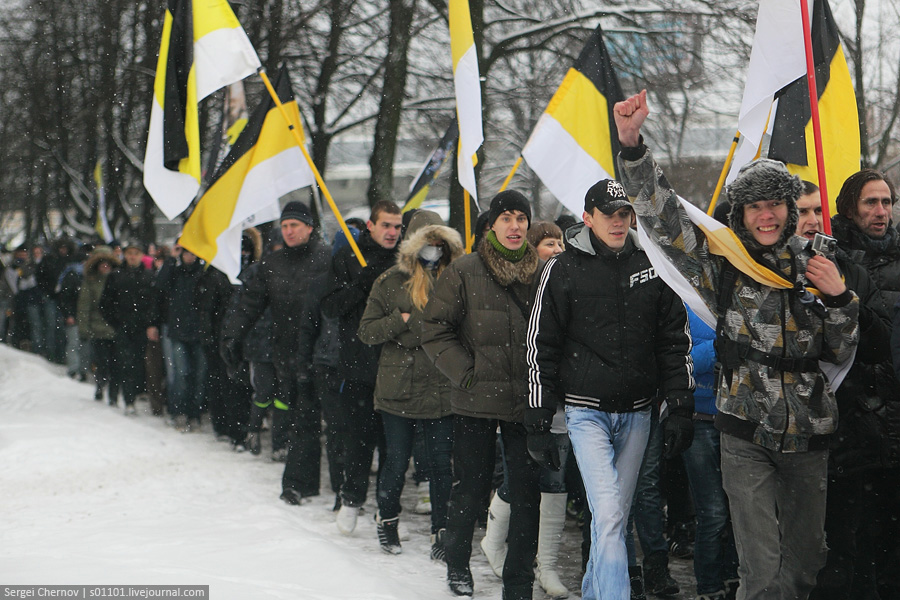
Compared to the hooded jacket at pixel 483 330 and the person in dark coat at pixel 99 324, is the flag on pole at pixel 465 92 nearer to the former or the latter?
the hooded jacket at pixel 483 330

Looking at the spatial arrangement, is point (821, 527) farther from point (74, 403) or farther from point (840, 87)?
point (74, 403)

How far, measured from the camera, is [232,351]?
8594 millimetres

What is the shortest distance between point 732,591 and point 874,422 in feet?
4.31

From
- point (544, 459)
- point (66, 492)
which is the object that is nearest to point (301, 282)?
point (66, 492)

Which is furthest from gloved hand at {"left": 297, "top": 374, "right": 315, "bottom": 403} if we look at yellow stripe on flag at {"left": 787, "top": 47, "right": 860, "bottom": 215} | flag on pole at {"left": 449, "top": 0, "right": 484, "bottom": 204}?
yellow stripe on flag at {"left": 787, "top": 47, "right": 860, "bottom": 215}

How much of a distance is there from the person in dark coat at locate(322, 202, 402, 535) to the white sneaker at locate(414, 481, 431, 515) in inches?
34.5

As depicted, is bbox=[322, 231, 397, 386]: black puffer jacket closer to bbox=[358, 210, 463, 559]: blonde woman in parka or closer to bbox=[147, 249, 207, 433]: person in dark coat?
bbox=[358, 210, 463, 559]: blonde woman in parka

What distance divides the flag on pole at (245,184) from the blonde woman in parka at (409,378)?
1.84m

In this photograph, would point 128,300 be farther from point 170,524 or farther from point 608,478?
point 608,478

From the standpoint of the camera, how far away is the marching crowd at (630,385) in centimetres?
386

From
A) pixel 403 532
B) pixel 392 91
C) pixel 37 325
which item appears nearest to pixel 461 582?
pixel 403 532

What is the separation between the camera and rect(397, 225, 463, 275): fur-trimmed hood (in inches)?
232

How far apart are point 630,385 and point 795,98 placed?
2305mm

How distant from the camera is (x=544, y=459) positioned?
14.7 feet
